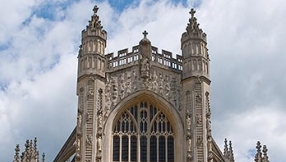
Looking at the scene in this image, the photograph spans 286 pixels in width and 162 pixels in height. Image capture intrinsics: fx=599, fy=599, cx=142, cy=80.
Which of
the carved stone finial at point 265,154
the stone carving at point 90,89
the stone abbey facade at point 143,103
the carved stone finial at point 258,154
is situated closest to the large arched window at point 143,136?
the stone abbey facade at point 143,103

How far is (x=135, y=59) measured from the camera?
37.7 meters

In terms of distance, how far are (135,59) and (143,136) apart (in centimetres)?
507

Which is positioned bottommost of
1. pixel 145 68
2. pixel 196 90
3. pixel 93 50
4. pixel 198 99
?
pixel 198 99

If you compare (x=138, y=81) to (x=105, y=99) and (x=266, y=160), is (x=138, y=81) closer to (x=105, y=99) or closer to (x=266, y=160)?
(x=105, y=99)

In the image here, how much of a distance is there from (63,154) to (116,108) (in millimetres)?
5152

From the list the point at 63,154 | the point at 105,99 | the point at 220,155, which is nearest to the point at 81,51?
the point at 105,99

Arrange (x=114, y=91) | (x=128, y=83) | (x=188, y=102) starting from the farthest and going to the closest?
(x=128, y=83)
(x=114, y=91)
(x=188, y=102)

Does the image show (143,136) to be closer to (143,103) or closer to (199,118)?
(143,103)

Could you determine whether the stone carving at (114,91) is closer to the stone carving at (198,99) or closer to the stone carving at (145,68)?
the stone carving at (145,68)

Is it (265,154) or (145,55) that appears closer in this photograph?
(265,154)

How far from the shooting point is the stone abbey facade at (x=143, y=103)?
35.0 m

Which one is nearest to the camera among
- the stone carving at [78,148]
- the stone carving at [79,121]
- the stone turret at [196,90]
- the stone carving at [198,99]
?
the stone carving at [78,148]

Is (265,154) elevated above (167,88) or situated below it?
below

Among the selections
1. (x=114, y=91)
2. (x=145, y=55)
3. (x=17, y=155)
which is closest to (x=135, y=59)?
(x=145, y=55)
